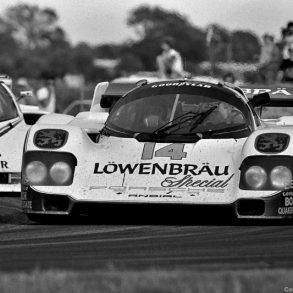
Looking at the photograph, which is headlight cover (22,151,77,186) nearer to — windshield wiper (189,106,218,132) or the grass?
windshield wiper (189,106,218,132)

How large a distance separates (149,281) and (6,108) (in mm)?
7419

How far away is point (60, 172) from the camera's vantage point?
9453 mm

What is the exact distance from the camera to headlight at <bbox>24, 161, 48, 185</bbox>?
9469 mm

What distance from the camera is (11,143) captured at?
12383 millimetres

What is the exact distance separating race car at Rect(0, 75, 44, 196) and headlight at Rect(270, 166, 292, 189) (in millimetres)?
3662

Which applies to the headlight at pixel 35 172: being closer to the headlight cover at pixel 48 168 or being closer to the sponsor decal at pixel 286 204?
the headlight cover at pixel 48 168

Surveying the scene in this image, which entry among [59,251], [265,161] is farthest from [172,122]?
[59,251]

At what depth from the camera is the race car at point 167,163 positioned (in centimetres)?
911

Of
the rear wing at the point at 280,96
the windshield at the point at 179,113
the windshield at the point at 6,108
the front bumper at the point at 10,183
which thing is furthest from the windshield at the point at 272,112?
the windshield at the point at 179,113

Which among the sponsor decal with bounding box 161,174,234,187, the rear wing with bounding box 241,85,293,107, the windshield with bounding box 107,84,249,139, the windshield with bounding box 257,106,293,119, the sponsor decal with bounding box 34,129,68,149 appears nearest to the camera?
the sponsor decal with bounding box 161,174,234,187

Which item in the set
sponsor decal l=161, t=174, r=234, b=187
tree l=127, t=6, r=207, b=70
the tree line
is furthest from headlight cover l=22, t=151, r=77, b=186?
tree l=127, t=6, r=207, b=70

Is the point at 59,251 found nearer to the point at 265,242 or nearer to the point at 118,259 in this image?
the point at 118,259

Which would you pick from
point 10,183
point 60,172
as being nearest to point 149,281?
point 60,172

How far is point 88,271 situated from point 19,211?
4.07 m
